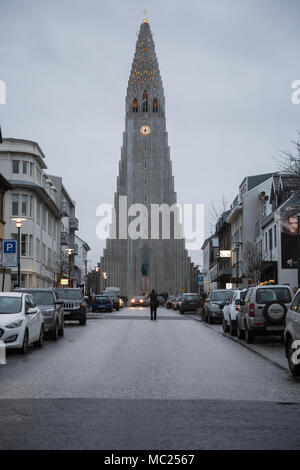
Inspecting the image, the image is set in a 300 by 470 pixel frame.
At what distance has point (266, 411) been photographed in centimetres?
873

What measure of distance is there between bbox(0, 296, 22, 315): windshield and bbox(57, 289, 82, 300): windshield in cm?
1669

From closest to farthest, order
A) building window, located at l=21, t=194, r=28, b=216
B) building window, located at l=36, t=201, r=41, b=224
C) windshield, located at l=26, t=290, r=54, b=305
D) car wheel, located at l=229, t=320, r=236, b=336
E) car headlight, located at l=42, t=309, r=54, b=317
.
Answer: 1. car headlight, located at l=42, t=309, r=54, b=317
2. windshield, located at l=26, t=290, r=54, b=305
3. car wheel, located at l=229, t=320, r=236, b=336
4. building window, located at l=21, t=194, r=28, b=216
5. building window, located at l=36, t=201, r=41, b=224

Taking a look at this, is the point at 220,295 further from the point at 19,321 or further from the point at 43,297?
the point at 19,321

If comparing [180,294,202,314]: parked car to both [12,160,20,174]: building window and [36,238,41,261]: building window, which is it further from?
[12,160,20,174]: building window

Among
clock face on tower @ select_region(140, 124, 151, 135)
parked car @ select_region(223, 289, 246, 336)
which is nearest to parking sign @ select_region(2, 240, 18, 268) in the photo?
parked car @ select_region(223, 289, 246, 336)

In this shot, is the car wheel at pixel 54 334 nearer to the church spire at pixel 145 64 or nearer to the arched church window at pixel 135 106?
the arched church window at pixel 135 106

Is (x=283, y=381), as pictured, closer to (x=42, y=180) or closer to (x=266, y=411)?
(x=266, y=411)

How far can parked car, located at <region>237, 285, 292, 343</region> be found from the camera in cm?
2011

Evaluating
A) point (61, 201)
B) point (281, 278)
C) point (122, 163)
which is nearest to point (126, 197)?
point (122, 163)

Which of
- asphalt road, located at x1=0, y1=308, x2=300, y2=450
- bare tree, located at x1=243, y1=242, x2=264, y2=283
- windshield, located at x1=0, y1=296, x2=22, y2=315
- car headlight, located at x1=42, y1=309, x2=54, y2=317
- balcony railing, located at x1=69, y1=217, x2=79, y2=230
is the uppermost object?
balcony railing, located at x1=69, y1=217, x2=79, y2=230

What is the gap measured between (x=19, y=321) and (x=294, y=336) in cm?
687

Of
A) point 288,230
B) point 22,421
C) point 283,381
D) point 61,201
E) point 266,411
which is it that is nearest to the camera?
point 22,421
